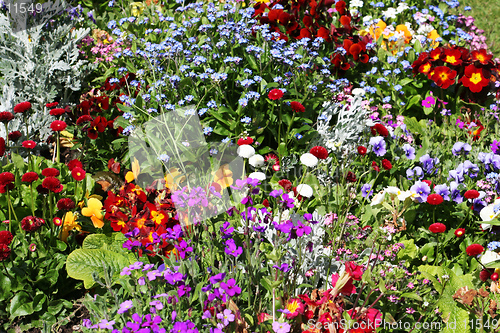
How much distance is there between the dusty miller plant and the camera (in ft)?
11.7

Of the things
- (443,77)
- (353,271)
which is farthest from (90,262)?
(443,77)

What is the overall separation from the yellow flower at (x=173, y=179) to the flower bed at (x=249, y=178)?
0.05 feet

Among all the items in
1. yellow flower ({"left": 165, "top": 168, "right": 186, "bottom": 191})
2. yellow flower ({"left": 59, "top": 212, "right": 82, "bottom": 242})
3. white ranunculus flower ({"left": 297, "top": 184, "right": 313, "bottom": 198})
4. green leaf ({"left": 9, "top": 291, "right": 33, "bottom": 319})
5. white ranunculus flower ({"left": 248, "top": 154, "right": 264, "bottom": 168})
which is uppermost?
white ranunculus flower ({"left": 248, "top": 154, "right": 264, "bottom": 168})

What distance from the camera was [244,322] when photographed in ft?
6.11

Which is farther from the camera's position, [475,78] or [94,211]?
[475,78]

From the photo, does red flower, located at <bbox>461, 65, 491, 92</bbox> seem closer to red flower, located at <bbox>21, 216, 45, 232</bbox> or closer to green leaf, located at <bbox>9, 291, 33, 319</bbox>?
red flower, located at <bbox>21, 216, 45, 232</bbox>

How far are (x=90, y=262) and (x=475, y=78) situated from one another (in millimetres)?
3619

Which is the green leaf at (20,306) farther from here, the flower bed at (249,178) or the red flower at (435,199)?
the red flower at (435,199)

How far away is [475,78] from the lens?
3945 mm

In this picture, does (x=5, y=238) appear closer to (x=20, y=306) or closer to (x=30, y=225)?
(x=30, y=225)

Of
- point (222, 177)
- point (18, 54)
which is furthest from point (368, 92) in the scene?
point (18, 54)

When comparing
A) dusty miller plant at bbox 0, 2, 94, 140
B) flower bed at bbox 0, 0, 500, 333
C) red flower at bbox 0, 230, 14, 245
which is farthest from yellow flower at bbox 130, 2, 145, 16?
red flower at bbox 0, 230, 14, 245

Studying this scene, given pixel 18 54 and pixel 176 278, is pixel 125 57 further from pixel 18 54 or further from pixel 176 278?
pixel 176 278

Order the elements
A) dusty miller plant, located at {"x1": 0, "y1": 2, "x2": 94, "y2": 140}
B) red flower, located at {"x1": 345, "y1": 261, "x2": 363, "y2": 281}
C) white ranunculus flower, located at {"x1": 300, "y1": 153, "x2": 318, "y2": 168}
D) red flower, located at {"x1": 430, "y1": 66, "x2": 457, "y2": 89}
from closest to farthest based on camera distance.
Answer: red flower, located at {"x1": 345, "y1": 261, "x2": 363, "y2": 281} → white ranunculus flower, located at {"x1": 300, "y1": 153, "x2": 318, "y2": 168} → dusty miller plant, located at {"x1": 0, "y1": 2, "x2": 94, "y2": 140} → red flower, located at {"x1": 430, "y1": 66, "x2": 457, "y2": 89}
